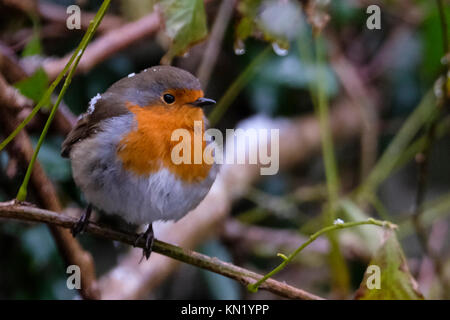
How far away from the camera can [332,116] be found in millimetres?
3803

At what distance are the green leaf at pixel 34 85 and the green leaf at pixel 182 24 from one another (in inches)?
14.4

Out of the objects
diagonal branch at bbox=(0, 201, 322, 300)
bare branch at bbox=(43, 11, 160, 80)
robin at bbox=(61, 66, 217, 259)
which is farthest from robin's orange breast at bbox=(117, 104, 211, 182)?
bare branch at bbox=(43, 11, 160, 80)

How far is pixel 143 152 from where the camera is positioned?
161cm

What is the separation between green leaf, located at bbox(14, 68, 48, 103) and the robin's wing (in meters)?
0.17

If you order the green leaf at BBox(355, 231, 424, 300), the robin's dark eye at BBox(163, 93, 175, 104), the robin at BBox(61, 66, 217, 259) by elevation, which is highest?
the robin's dark eye at BBox(163, 93, 175, 104)

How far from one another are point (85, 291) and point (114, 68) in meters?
1.23

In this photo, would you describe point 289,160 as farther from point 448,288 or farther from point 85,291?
point 85,291

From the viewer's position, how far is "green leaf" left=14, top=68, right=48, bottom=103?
1581 mm

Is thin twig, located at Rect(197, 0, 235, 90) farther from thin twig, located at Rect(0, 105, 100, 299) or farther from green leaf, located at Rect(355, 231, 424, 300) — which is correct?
green leaf, located at Rect(355, 231, 424, 300)

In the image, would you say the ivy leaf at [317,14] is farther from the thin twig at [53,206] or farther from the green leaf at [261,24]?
the thin twig at [53,206]

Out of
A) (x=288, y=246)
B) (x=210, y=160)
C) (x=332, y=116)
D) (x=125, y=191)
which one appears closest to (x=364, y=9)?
(x=332, y=116)

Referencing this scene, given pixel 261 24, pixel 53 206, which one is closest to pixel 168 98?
pixel 261 24

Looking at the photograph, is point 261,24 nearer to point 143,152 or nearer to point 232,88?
point 232,88

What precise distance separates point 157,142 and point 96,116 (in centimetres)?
22
